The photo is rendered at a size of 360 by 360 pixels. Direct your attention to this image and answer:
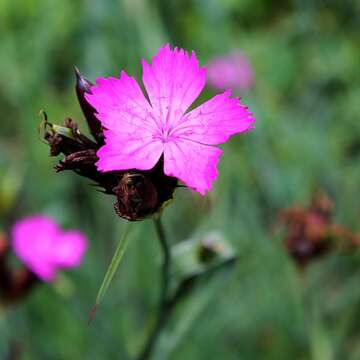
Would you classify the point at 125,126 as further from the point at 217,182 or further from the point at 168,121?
the point at 217,182

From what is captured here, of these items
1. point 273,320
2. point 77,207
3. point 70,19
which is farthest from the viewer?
point 70,19

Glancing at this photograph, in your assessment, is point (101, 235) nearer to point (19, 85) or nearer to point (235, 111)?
point (19, 85)

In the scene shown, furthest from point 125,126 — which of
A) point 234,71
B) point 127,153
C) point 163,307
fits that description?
point 234,71

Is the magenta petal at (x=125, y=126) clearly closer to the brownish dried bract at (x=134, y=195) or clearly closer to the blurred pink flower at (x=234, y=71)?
the brownish dried bract at (x=134, y=195)

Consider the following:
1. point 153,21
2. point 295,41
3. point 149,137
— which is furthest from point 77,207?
point 149,137

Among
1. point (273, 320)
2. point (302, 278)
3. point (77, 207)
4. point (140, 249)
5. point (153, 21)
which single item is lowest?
point (273, 320)

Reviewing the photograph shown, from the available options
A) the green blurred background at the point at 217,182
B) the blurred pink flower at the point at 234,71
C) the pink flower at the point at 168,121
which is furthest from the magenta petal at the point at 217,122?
the blurred pink flower at the point at 234,71
